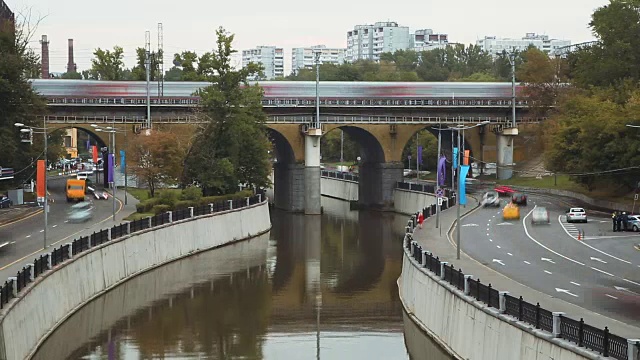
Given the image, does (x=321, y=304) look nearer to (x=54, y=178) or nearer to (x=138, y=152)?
(x=138, y=152)

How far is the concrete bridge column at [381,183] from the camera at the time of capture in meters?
124

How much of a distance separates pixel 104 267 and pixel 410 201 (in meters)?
60.1

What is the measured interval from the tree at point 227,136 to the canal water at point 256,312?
1439 cm

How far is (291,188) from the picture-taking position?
12094 cm

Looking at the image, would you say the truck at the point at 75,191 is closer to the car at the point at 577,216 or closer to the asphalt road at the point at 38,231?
the asphalt road at the point at 38,231

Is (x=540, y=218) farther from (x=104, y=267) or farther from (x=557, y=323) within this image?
(x=557, y=323)

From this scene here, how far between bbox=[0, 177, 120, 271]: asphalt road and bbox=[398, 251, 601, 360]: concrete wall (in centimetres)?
2030

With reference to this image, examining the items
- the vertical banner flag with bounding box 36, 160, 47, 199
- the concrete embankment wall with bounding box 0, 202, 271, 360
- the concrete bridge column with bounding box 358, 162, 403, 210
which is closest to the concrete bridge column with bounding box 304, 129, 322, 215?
the concrete bridge column with bounding box 358, 162, 403, 210

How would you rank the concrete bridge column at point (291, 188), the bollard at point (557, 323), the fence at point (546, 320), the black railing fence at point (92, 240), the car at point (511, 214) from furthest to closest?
the concrete bridge column at point (291, 188) < the car at point (511, 214) < the black railing fence at point (92, 240) < the bollard at point (557, 323) < the fence at point (546, 320)

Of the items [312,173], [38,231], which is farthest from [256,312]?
[312,173]

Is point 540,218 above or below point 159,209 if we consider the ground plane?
below

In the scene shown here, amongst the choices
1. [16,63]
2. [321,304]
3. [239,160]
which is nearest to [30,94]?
[16,63]

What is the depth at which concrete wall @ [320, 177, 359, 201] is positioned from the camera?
141212mm

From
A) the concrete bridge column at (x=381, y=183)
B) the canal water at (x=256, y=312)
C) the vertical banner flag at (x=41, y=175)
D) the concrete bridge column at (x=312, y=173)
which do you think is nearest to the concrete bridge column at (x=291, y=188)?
the concrete bridge column at (x=312, y=173)
